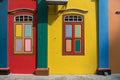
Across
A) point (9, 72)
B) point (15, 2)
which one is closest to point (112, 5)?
point (15, 2)

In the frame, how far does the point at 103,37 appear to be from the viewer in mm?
14023

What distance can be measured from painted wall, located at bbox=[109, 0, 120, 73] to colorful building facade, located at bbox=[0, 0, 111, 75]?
0.88 ft

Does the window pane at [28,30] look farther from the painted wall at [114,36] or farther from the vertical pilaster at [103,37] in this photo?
the painted wall at [114,36]

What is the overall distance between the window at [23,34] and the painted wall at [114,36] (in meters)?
3.80

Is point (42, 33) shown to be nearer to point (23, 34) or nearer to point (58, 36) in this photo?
point (58, 36)

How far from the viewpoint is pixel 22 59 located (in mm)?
14164

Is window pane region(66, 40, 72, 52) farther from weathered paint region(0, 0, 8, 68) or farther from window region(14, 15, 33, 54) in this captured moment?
weathered paint region(0, 0, 8, 68)

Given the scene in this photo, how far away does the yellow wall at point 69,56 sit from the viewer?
14133 mm

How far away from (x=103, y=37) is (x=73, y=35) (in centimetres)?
141

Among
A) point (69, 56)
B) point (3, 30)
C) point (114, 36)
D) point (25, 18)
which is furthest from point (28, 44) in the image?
point (114, 36)

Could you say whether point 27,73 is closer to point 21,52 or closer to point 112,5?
point 21,52

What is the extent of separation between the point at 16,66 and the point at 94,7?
15.3 feet

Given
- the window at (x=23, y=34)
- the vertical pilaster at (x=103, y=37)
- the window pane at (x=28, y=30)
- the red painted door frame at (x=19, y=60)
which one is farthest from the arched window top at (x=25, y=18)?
the vertical pilaster at (x=103, y=37)

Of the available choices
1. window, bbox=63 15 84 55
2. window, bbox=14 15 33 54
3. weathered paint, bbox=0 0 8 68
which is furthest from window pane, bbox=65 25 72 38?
weathered paint, bbox=0 0 8 68
